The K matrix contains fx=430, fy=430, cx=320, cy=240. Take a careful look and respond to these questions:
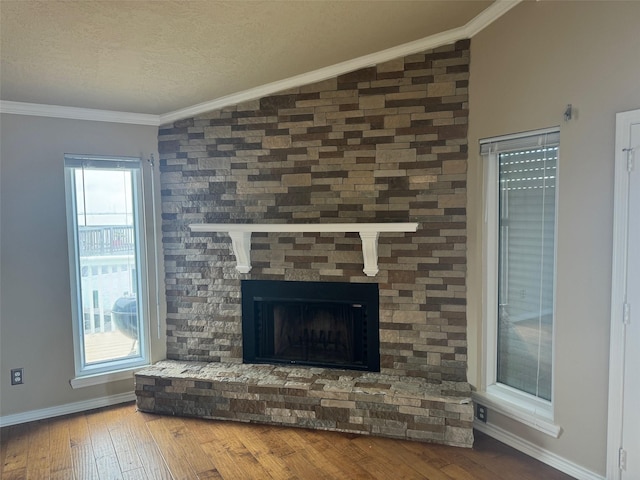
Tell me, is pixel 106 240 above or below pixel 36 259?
above

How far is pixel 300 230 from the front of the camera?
322 centimetres

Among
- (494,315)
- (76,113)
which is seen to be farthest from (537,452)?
(76,113)

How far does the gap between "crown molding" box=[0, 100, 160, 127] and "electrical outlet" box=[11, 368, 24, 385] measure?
1.95 meters

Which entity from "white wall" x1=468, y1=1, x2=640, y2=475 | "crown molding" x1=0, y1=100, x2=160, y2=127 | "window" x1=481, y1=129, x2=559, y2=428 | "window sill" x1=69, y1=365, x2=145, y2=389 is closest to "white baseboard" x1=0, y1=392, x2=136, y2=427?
"window sill" x1=69, y1=365, x2=145, y2=389

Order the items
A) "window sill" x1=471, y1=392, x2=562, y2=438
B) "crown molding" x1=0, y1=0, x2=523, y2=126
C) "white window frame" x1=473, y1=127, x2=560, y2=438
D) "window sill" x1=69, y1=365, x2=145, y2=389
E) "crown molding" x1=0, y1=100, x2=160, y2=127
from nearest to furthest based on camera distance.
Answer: "window sill" x1=471, y1=392, x2=562, y2=438
"white window frame" x1=473, y1=127, x2=560, y2=438
"crown molding" x1=0, y1=0, x2=523, y2=126
"crown molding" x1=0, y1=100, x2=160, y2=127
"window sill" x1=69, y1=365, x2=145, y2=389

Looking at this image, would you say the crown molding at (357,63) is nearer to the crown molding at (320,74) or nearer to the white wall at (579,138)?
the crown molding at (320,74)

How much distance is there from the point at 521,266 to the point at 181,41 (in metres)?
2.51

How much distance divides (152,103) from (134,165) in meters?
0.60

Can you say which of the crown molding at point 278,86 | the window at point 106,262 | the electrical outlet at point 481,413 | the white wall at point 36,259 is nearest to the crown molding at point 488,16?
the crown molding at point 278,86

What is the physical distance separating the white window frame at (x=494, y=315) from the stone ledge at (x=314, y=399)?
0.66 feet

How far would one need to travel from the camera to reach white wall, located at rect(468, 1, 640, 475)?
221cm

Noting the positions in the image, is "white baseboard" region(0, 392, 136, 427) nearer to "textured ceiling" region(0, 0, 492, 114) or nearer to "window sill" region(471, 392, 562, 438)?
"textured ceiling" region(0, 0, 492, 114)

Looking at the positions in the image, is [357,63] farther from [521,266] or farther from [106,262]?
[106,262]

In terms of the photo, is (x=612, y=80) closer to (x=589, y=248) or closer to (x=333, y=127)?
(x=589, y=248)
